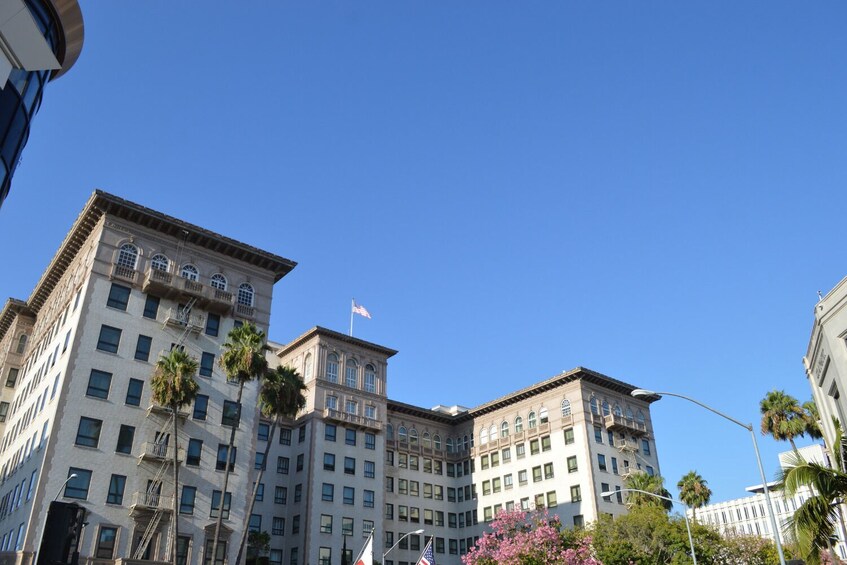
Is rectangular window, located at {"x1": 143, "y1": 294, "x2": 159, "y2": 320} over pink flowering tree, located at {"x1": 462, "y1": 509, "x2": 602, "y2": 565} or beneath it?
over

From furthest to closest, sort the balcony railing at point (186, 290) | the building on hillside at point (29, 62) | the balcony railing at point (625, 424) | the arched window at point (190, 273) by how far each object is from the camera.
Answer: the balcony railing at point (625, 424) < the arched window at point (190, 273) < the balcony railing at point (186, 290) < the building on hillside at point (29, 62)

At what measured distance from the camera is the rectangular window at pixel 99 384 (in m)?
47.7

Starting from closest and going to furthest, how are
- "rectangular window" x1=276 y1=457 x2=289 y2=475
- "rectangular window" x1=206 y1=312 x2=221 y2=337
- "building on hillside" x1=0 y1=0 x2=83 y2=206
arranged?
"building on hillside" x1=0 y1=0 x2=83 y2=206 → "rectangular window" x1=206 y1=312 x2=221 y2=337 → "rectangular window" x1=276 y1=457 x2=289 y2=475

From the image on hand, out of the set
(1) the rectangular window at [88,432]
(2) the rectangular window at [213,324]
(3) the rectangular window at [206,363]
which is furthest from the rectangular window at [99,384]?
(2) the rectangular window at [213,324]

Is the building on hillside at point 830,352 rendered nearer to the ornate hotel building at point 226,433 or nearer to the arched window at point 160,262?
the ornate hotel building at point 226,433

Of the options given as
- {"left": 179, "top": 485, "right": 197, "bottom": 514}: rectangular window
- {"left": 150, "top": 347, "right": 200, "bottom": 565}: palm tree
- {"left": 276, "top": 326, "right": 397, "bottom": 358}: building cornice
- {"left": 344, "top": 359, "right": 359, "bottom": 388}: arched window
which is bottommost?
{"left": 179, "top": 485, "right": 197, "bottom": 514}: rectangular window

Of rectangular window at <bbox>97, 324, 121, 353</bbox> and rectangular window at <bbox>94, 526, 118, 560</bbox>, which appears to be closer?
rectangular window at <bbox>94, 526, 118, 560</bbox>

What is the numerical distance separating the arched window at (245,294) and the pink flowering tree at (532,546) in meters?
26.6

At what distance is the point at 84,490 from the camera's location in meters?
44.8

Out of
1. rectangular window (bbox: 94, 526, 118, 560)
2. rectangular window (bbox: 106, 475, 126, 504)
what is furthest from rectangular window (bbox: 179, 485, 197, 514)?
rectangular window (bbox: 94, 526, 118, 560)

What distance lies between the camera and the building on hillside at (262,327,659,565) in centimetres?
6725

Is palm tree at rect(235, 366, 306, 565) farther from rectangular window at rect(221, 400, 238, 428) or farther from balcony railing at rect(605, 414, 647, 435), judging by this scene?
balcony railing at rect(605, 414, 647, 435)

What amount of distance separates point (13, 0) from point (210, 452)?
129ft

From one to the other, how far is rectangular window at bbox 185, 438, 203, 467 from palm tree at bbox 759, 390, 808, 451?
43.4m
